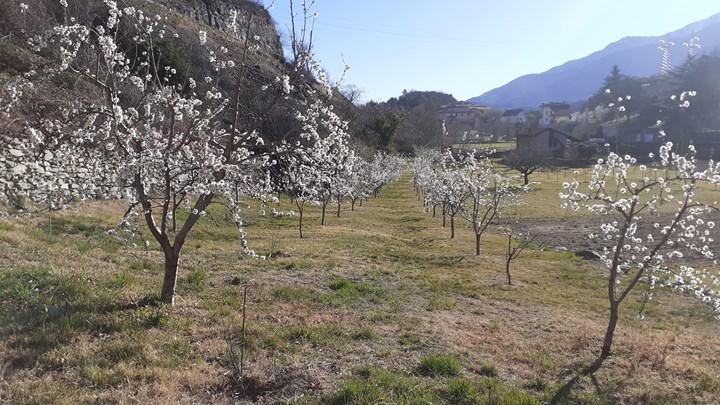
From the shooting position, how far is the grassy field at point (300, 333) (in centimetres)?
620

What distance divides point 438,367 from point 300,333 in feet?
8.10

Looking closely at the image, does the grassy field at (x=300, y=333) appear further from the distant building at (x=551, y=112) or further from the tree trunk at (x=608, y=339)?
the distant building at (x=551, y=112)

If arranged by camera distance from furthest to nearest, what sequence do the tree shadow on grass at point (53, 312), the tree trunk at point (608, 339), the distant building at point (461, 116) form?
the distant building at point (461, 116)
the tree trunk at point (608, 339)
the tree shadow on grass at point (53, 312)

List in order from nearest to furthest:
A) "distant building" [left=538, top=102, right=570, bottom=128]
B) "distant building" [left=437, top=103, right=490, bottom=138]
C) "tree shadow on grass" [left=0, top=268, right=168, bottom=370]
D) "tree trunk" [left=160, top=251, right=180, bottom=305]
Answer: "tree shadow on grass" [left=0, top=268, right=168, bottom=370], "tree trunk" [left=160, top=251, right=180, bottom=305], "distant building" [left=437, top=103, right=490, bottom=138], "distant building" [left=538, top=102, right=570, bottom=128]

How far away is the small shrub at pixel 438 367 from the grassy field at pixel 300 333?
2cm

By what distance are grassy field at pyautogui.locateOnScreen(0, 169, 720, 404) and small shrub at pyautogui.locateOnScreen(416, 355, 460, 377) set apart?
2cm

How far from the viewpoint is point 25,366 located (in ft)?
19.3

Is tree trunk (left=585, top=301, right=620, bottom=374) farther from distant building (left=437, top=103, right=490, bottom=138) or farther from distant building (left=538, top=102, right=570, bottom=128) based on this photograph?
distant building (left=538, top=102, right=570, bottom=128)

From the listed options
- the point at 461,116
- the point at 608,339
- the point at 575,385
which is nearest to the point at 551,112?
the point at 461,116

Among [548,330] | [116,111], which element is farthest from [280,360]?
[548,330]

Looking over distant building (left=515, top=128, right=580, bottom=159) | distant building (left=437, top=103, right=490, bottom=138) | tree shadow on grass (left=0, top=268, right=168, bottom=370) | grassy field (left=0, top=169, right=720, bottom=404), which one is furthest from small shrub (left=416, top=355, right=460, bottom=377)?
distant building (left=437, top=103, right=490, bottom=138)

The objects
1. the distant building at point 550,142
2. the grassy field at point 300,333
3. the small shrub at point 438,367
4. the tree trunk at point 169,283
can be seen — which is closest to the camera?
the grassy field at point 300,333

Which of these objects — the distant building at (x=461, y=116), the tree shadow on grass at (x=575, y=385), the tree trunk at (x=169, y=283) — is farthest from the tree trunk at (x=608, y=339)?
the distant building at (x=461, y=116)

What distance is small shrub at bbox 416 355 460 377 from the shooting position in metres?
7.60
